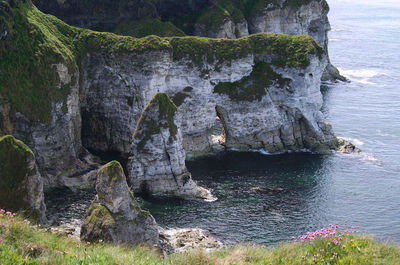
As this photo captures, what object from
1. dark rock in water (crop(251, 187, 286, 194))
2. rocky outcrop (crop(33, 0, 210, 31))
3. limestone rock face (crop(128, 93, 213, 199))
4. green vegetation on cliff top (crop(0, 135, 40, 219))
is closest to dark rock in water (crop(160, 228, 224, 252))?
limestone rock face (crop(128, 93, 213, 199))

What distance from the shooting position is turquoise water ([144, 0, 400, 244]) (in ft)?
136

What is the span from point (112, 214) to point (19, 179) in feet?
22.5

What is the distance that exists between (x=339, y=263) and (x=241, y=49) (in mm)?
46139

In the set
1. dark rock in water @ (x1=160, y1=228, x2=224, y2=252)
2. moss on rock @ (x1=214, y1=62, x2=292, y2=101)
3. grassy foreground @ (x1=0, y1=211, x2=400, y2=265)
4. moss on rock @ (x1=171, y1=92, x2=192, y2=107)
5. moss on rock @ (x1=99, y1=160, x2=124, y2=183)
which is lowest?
dark rock in water @ (x1=160, y1=228, x2=224, y2=252)

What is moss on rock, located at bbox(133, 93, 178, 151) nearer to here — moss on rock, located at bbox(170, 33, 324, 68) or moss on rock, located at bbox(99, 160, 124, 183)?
moss on rock, located at bbox(170, 33, 324, 68)

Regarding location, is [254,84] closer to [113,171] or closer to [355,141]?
[355,141]

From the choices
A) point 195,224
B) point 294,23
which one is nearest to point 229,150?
point 195,224

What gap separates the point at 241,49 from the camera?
203ft

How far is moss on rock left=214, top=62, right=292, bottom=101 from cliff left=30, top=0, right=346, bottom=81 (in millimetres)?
24765

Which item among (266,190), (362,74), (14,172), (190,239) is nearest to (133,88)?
(266,190)

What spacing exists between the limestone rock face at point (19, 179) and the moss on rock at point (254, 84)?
3141cm

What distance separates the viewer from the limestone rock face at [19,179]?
3216cm

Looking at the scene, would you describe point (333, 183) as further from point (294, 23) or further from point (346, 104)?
point (294, 23)

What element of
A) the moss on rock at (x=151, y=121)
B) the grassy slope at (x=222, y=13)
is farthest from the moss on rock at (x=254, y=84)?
the grassy slope at (x=222, y=13)
